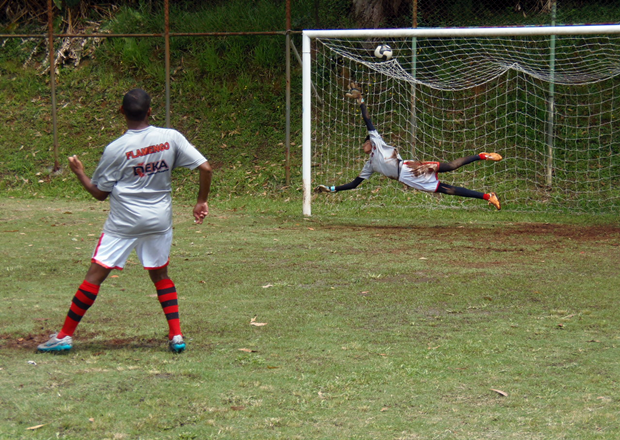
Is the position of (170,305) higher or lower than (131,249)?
lower

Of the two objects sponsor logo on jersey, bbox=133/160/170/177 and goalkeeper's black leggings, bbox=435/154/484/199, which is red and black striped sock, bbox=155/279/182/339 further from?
goalkeeper's black leggings, bbox=435/154/484/199

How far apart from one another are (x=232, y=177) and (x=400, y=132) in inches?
147

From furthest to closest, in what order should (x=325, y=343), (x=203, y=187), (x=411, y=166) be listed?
(x=411, y=166), (x=325, y=343), (x=203, y=187)

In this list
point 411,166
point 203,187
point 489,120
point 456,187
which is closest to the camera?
point 203,187

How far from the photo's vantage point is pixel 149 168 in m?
4.73

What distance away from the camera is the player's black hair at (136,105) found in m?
4.67

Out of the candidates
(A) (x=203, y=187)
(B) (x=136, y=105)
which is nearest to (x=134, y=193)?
(A) (x=203, y=187)

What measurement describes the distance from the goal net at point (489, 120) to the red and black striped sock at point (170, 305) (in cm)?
861

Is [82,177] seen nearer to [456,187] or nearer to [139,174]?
A: [139,174]

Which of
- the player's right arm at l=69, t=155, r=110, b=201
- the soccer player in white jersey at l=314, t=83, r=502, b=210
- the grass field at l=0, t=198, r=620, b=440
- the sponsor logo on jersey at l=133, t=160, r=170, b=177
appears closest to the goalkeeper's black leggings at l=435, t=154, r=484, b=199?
the soccer player in white jersey at l=314, t=83, r=502, b=210

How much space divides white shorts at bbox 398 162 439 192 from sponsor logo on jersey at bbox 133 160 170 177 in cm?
684

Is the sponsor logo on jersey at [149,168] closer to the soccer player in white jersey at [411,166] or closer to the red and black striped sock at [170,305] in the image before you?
the red and black striped sock at [170,305]

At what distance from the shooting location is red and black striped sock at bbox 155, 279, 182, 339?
191 inches

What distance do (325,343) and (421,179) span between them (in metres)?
6.41
